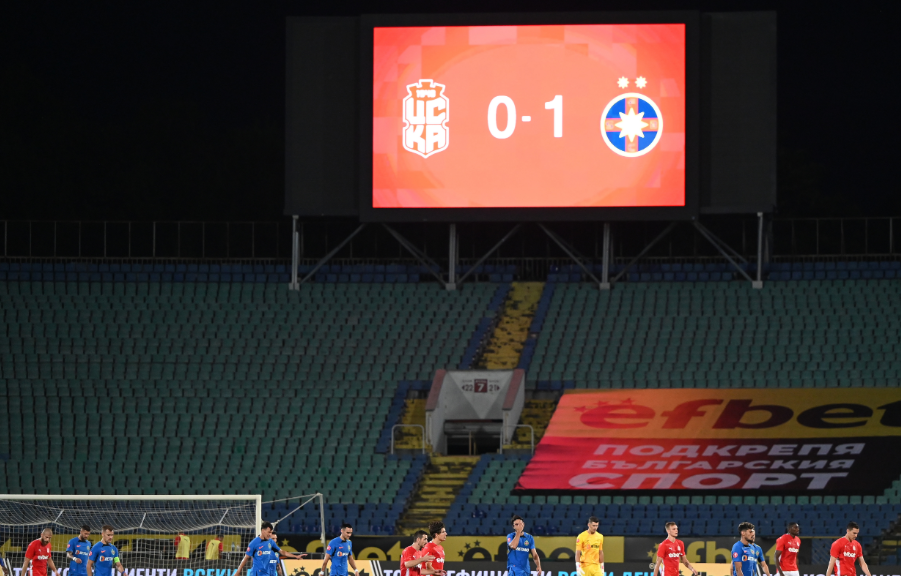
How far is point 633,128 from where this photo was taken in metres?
39.8

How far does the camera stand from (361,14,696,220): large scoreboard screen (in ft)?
130

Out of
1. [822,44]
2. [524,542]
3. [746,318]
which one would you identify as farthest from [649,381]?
[822,44]

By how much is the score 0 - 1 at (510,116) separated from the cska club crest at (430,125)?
4.51 ft

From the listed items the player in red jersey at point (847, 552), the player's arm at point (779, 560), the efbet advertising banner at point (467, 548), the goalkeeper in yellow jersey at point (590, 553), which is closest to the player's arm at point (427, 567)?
the goalkeeper in yellow jersey at point (590, 553)

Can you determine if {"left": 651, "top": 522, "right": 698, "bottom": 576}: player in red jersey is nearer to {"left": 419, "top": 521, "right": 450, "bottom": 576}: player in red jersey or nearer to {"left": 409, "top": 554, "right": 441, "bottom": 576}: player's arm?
{"left": 419, "top": 521, "right": 450, "bottom": 576}: player in red jersey

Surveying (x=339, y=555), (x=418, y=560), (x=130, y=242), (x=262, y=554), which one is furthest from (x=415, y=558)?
(x=130, y=242)

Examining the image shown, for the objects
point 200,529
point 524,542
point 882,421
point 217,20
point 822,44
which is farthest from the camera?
point 217,20

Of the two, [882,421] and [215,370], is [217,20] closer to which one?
[215,370]

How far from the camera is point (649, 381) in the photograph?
3866 centimetres

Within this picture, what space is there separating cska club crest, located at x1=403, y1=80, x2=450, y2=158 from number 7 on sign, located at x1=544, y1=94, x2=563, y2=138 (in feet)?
10.4

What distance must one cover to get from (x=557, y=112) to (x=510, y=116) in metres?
1.43

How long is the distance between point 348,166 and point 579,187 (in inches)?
284

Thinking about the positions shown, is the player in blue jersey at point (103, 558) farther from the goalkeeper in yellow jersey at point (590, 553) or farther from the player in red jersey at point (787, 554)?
the player in red jersey at point (787, 554)

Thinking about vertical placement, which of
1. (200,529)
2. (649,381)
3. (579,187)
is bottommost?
(200,529)
